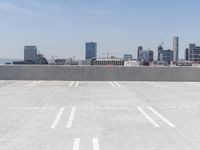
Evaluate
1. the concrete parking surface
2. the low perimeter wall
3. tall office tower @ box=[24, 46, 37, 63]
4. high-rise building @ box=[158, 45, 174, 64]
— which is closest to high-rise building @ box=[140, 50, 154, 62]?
high-rise building @ box=[158, 45, 174, 64]

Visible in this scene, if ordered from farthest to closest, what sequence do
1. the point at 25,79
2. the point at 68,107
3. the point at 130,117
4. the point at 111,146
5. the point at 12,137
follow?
the point at 25,79
the point at 68,107
the point at 130,117
the point at 12,137
the point at 111,146

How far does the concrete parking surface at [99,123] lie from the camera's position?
10.1 m

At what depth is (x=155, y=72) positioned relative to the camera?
37.4 m

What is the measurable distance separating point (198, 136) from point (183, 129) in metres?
1.11

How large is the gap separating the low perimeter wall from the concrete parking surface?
16.2 meters

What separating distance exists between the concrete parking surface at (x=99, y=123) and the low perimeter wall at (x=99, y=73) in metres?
16.2

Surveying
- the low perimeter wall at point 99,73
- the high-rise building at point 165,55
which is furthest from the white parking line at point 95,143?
the high-rise building at point 165,55

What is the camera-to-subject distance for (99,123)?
13273mm

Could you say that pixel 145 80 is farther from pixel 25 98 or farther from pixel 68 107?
pixel 68 107

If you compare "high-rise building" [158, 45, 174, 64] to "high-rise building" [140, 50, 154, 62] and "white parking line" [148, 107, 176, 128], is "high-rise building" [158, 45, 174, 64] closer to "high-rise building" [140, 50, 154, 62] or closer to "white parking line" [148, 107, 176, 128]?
"high-rise building" [140, 50, 154, 62]

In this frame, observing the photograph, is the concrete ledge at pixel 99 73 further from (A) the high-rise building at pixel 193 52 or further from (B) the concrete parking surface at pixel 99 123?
(A) the high-rise building at pixel 193 52

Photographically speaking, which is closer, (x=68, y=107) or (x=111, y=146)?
(x=111, y=146)

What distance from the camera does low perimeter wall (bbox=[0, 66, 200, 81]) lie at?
37156 millimetres

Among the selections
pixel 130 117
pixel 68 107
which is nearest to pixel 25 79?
pixel 68 107
